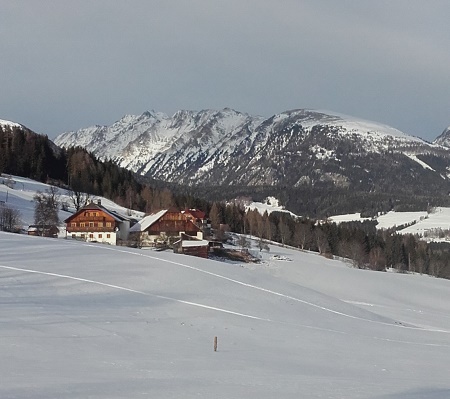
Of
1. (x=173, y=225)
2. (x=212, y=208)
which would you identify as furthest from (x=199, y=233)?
(x=212, y=208)

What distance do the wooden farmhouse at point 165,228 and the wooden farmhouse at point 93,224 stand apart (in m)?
3.86

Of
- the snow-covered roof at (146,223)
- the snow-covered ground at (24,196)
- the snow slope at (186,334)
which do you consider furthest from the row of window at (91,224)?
the snow slope at (186,334)

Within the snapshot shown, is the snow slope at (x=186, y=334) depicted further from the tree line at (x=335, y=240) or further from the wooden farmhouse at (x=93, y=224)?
the tree line at (x=335, y=240)

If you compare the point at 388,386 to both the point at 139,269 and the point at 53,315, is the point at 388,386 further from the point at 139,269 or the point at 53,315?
the point at 139,269

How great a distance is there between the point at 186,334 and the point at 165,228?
216 ft

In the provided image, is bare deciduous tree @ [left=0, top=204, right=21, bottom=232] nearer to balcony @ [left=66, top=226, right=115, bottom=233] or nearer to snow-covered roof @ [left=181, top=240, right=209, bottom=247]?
balcony @ [left=66, top=226, right=115, bottom=233]

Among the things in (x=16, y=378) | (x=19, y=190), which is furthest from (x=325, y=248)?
(x=16, y=378)

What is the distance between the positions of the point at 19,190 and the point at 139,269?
248ft

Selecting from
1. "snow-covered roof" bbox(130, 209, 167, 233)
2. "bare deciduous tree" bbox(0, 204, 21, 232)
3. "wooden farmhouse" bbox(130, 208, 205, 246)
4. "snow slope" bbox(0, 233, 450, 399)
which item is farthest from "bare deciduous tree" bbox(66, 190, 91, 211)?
"snow slope" bbox(0, 233, 450, 399)

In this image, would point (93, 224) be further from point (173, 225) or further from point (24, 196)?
point (24, 196)

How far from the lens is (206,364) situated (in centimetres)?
1789

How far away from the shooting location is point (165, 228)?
89125 mm

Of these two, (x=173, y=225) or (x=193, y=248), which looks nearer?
(x=193, y=248)

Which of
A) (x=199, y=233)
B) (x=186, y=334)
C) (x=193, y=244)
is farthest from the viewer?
(x=199, y=233)
